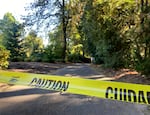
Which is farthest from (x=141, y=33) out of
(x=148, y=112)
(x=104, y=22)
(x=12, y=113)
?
(x=12, y=113)

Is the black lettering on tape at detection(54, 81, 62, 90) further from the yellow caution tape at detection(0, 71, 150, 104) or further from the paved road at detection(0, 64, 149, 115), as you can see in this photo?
the paved road at detection(0, 64, 149, 115)

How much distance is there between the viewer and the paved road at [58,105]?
332 inches

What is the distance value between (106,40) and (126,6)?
3.18 meters

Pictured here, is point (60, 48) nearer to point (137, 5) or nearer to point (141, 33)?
point (137, 5)

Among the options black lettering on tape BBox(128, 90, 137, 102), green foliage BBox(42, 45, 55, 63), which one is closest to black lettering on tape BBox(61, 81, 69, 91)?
black lettering on tape BBox(128, 90, 137, 102)

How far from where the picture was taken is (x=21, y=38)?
195ft

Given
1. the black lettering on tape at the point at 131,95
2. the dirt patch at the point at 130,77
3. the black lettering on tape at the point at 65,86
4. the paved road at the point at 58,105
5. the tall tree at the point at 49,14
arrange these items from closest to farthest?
the black lettering on tape at the point at 131,95
the black lettering on tape at the point at 65,86
the paved road at the point at 58,105
the dirt patch at the point at 130,77
the tall tree at the point at 49,14

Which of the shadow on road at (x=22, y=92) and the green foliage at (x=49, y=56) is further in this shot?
the green foliage at (x=49, y=56)

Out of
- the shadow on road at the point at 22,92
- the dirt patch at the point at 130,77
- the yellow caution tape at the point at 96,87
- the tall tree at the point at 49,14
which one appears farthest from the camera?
the tall tree at the point at 49,14

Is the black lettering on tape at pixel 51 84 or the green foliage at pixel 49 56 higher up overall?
the green foliage at pixel 49 56

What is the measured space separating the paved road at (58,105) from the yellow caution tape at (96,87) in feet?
3.98

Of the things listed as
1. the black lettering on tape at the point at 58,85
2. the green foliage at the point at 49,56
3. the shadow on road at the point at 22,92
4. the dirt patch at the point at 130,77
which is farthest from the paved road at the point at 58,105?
the green foliage at the point at 49,56

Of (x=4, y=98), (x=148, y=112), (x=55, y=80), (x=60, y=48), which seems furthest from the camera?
(x=60, y=48)

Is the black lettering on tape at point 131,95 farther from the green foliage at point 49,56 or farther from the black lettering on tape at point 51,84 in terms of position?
the green foliage at point 49,56
